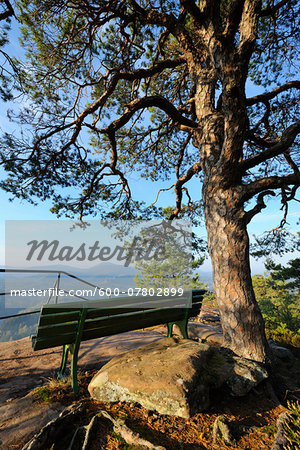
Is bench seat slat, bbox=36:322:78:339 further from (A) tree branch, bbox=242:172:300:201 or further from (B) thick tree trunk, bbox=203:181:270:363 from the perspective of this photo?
(A) tree branch, bbox=242:172:300:201

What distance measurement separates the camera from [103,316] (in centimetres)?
260

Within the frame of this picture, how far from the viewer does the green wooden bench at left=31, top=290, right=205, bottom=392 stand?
2.24 metres

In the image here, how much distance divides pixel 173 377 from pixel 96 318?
114cm

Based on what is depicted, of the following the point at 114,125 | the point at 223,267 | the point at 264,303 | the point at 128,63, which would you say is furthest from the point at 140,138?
the point at 264,303

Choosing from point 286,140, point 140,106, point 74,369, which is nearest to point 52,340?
point 74,369

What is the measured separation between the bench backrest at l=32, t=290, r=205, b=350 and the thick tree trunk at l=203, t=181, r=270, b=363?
2.22 feet

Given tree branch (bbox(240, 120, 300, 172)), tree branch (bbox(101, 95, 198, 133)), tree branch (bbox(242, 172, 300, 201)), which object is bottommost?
tree branch (bbox(242, 172, 300, 201))

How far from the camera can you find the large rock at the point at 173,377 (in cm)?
181

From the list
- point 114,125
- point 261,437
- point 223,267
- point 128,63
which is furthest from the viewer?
point 128,63

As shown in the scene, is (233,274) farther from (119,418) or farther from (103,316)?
(119,418)

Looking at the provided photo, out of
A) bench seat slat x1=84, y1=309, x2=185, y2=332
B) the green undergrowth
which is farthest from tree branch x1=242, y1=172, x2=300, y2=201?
the green undergrowth

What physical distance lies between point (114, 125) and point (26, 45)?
309 cm

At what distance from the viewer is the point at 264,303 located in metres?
12.5

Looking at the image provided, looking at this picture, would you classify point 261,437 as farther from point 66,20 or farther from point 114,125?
point 66,20
